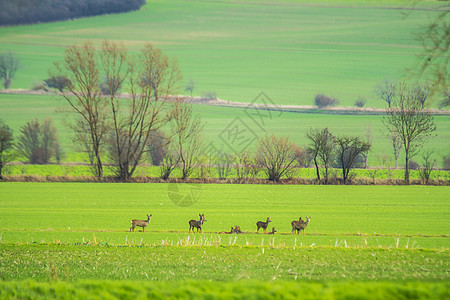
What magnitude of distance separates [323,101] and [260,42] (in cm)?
2579

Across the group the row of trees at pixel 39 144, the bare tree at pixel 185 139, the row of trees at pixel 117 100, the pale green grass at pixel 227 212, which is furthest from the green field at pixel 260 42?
the pale green grass at pixel 227 212

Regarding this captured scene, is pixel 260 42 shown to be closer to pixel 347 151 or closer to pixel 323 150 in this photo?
pixel 323 150

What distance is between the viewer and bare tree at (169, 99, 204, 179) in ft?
134

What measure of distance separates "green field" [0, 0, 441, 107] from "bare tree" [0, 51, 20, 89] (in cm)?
232

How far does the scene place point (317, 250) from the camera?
14344 millimetres

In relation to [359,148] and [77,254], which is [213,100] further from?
[77,254]

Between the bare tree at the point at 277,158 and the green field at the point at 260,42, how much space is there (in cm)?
4336

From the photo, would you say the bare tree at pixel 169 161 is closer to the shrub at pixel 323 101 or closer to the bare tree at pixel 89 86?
the bare tree at pixel 89 86

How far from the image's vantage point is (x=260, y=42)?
326 feet

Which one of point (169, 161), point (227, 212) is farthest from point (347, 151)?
point (227, 212)

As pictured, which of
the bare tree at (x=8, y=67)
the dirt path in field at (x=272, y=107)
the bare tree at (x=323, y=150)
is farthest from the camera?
the bare tree at (x=8, y=67)

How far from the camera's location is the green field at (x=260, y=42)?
86.7 meters

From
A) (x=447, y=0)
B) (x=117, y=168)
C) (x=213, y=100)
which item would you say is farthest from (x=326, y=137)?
(x=213, y=100)

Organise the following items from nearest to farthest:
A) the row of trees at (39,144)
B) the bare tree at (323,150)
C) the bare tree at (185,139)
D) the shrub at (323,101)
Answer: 1. the bare tree at (323,150)
2. the bare tree at (185,139)
3. the row of trees at (39,144)
4. the shrub at (323,101)
